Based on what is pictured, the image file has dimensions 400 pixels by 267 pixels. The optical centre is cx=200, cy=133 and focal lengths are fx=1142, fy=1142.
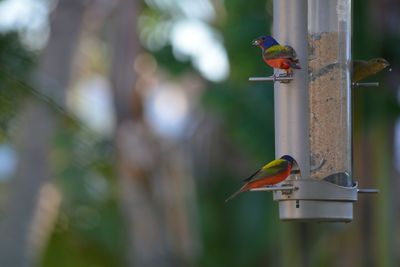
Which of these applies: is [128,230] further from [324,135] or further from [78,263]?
[324,135]

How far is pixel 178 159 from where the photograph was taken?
19844mm

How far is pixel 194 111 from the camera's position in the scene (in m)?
24.3

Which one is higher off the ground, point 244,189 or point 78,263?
point 244,189

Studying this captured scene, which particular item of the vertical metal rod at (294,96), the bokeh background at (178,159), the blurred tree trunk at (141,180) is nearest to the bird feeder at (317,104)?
the vertical metal rod at (294,96)

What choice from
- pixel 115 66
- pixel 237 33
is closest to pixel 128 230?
pixel 115 66

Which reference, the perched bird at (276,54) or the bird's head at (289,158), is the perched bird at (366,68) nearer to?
the perched bird at (276,54)

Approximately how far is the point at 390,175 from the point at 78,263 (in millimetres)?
7304

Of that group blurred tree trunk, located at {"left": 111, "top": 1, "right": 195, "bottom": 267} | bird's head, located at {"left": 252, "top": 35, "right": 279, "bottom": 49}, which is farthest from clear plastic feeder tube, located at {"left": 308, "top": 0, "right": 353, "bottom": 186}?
blurred tree trunk, located at {"left": 111, "top": 1, "right": 195, "bottom": 267}

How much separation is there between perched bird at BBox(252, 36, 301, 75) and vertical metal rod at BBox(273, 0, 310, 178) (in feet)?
0.36

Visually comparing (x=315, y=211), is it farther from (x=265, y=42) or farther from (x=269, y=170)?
(x=265, y=42)

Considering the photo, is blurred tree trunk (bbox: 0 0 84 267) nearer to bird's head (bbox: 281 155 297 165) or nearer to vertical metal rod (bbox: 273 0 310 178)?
vertical metal rod (bbox: 273 0 310 178)

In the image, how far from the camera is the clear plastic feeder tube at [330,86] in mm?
5828

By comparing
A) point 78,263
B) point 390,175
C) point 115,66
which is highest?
point 115,66

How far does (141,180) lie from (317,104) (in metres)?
10.6
